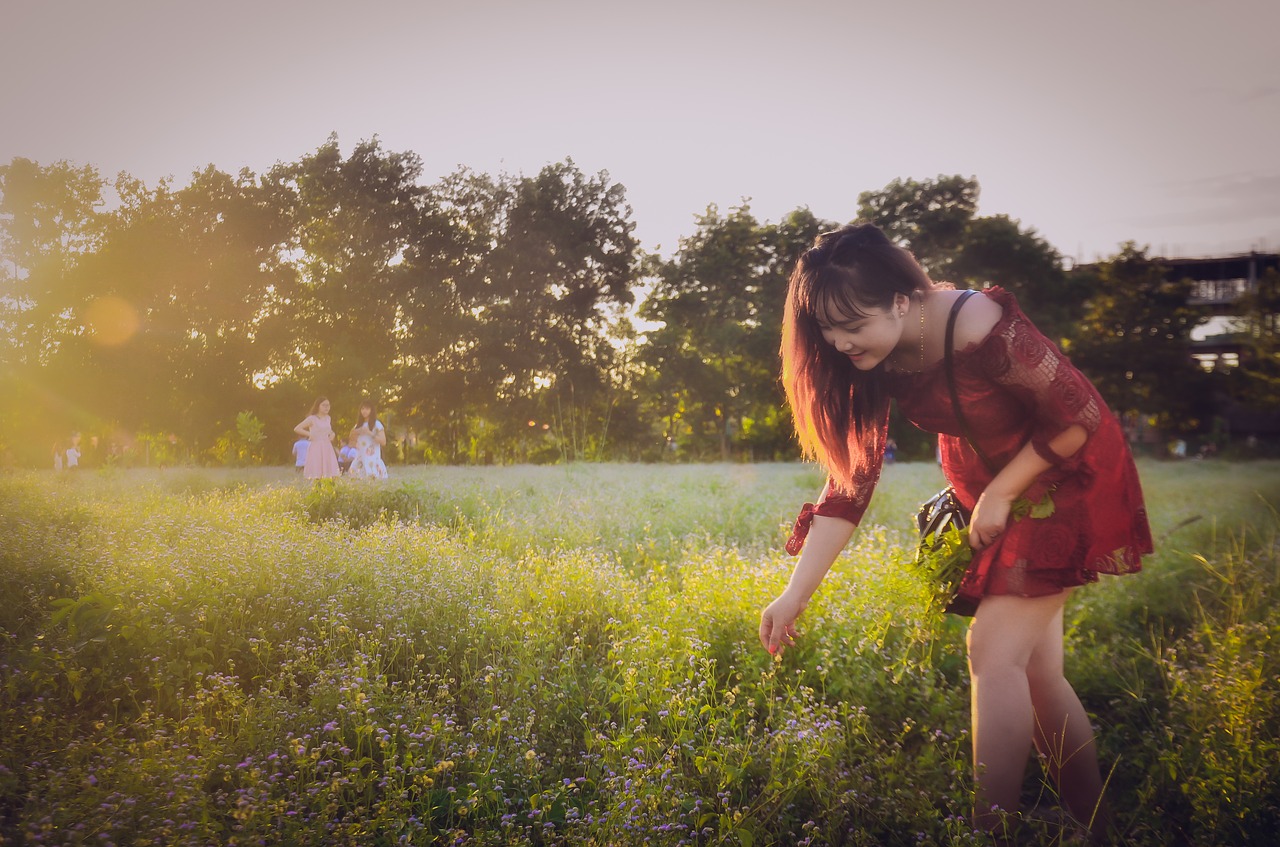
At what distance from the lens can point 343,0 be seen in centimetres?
341

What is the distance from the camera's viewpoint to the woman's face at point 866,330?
227 cm

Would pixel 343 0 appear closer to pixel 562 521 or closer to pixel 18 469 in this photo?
pixel 18 469

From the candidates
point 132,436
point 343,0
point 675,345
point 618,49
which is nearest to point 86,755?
point 132,436

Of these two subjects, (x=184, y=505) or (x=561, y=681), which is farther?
(x=184, y=505)

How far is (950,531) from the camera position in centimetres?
256

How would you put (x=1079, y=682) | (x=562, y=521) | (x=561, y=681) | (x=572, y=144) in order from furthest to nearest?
(x=562, y=521) < (x=572, y=144) < (x=1079, y=682) < (x=561, y=681)

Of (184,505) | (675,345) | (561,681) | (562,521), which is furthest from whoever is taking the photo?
(675,345)

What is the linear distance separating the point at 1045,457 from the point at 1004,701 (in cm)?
79

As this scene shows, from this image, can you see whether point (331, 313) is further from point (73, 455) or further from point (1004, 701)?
point (1004, 701)

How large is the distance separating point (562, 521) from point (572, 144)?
3.37 meters

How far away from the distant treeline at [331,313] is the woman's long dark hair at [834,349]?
2.52 metres

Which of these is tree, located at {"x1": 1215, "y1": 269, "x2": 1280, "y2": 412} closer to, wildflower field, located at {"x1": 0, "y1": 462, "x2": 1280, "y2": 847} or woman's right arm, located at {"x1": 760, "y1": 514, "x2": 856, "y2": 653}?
wildflower field, located at {"x1": 0, "y1": 462, "x2": 1280, "y2": 847}

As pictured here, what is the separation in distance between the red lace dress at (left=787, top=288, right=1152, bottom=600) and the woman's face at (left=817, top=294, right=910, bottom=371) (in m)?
0.20

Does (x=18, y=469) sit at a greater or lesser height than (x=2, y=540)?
greater
